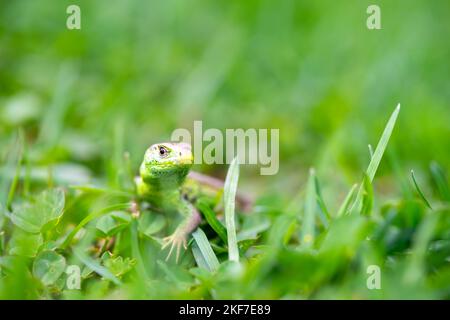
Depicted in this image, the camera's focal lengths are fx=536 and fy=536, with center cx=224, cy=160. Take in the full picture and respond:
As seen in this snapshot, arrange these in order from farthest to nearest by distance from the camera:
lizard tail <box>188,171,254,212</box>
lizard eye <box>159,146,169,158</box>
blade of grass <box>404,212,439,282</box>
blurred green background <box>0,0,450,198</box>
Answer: blurred green background <box>0,0,450,198</box>
lizard tail <box>188,171,254,212</box>
lizard eye <box>159,146,169,158</box>
blade of grass <box>404,212,439,282</box>

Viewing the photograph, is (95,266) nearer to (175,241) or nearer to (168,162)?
(175,241)

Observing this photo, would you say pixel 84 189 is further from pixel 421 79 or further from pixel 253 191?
pixel 421 79

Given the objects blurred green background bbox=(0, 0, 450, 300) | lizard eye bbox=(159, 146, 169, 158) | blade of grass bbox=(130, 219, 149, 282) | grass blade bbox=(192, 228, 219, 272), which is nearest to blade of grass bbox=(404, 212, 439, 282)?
grass blade bbox=(192, 228, 219, 272)

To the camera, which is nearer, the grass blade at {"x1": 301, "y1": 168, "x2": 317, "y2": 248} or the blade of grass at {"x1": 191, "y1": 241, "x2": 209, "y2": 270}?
the blade of grass at {"x1": 191, "y1": 241, "x2": 209, "y2": 270}

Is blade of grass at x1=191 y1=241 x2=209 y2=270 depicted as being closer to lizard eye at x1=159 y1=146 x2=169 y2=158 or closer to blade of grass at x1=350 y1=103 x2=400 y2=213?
lizard eye at x1=159 y1=146 x2=169 y2=158

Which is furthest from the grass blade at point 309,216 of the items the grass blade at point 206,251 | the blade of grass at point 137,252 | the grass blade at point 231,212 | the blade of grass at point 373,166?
the blade of grass at point 137,252

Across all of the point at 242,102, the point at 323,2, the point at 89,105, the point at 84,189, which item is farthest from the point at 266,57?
the point at 84,189

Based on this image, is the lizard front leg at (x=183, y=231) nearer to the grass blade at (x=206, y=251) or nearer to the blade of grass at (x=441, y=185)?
the grass blade at (x=206, y=251)
